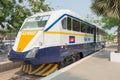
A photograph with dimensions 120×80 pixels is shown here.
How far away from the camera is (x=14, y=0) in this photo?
19.3 meters

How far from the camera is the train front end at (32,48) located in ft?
29.8

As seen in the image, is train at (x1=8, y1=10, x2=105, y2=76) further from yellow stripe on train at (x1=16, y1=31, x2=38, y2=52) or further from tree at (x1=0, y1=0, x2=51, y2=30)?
tree at (x1=0, y1=0, x2=51, y2=30)

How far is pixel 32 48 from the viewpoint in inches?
360

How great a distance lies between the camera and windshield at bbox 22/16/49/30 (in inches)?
396

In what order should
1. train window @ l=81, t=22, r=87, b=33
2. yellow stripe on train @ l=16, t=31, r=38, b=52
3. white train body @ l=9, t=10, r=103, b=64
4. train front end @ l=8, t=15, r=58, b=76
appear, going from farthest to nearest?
train window @ l=81, t=22, r=87, b=33 → yellow stripe on train @ l=16, t=31, r=38, b=52 → white train body @ l=9, t=10, r=103, b=64 → train front end @ l=8, t=15, r=58, b=76

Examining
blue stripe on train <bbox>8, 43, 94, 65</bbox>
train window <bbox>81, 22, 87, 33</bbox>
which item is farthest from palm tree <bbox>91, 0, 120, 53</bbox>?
blue stripe on train <bbox>8, 43, 94, 65</bbox>

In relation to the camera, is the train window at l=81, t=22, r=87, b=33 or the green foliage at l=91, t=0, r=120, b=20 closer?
the green foliage at l=91, t=0, r=120, b=20

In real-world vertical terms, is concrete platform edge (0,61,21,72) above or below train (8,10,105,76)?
below

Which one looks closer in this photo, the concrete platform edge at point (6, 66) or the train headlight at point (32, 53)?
the train headlight at point (32, 53)

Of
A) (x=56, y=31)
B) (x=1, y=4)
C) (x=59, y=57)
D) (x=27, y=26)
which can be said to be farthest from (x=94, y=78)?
(x=1, y=4)

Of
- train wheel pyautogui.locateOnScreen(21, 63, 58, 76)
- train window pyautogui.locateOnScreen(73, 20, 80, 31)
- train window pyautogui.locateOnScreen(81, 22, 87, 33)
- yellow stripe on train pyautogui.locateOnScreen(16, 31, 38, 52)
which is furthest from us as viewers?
train window pyautogui.locateOnScreen(81, 22, 87, 33)

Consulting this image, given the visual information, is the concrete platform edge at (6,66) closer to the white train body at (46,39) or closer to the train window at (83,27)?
the white train body at (46,39)

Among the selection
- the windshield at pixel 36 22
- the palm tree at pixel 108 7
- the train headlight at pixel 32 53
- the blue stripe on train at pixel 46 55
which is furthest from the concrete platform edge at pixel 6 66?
the palm tree at pixel 108 7

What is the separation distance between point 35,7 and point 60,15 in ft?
36.8
